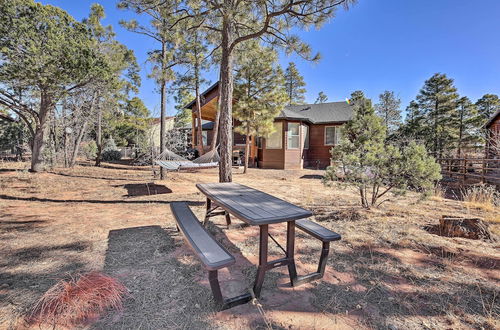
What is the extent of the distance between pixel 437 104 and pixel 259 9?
20195mm

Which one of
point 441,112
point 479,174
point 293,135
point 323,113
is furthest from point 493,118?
point 293,135

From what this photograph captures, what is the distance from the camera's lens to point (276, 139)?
13.5m

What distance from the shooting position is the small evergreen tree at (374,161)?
3.89 meters

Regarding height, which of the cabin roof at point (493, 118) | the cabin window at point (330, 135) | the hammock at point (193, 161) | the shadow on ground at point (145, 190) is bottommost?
the shadow on ground at point (145, 190)

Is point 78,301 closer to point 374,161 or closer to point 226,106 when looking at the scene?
point 226,106

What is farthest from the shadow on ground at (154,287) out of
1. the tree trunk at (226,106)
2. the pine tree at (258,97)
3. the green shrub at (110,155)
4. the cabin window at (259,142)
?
the green shrub at (110,155)

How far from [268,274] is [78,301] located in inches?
64.4

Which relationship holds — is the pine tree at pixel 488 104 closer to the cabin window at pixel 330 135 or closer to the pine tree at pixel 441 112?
the pine tree at pixel 441 112

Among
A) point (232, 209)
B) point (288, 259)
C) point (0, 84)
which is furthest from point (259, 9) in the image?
point (0, 84)

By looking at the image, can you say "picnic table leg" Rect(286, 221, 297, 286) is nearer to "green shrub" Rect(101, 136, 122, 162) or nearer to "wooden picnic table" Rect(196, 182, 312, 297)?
"wooden picnic table" Rect(196, 182, 312, 297)

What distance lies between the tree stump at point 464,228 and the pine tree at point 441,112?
57.1ft

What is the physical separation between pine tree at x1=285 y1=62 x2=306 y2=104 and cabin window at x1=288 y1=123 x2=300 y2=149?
590 inches

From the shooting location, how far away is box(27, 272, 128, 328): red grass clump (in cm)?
163

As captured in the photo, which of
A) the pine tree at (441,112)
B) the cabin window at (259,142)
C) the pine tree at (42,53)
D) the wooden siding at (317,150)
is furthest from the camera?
the pine tree at (441,112)
